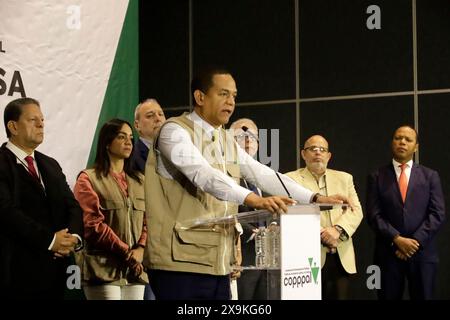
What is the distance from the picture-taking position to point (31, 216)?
3670 millimetres

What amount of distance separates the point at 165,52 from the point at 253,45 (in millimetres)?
956

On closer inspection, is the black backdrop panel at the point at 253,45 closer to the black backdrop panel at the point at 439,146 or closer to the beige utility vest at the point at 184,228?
the black backdrop panel at the point at 439,146

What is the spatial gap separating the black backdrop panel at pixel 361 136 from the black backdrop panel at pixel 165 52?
1493 mm

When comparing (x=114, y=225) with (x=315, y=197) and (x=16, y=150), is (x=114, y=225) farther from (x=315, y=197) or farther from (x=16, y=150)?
(x=315, y=197)

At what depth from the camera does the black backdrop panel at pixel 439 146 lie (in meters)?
6.47

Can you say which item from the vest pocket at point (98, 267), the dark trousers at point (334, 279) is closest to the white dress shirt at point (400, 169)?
the dark trousers at point (334, 279)

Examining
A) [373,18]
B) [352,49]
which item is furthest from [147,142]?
[373,18]

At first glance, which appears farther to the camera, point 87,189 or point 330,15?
point 330,15

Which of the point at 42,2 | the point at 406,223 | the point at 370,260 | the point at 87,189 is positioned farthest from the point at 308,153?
the point at 42,2

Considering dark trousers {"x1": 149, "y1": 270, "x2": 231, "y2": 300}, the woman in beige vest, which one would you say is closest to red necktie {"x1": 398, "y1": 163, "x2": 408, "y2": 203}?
the woman in beige vest

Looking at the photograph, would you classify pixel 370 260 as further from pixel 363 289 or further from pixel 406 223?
pixel 406 223

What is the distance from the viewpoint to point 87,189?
4.29m

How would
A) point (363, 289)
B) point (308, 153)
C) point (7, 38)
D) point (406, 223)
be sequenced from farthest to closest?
point (363, 289), point (308, 153), point (406, 223), point (7, 38)

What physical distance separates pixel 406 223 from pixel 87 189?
2.27 metres
